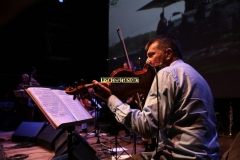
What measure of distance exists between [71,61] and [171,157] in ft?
35.6

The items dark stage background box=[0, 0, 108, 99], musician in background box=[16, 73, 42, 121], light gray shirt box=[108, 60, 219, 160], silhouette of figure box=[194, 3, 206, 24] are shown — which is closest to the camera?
light gray shirt box=[108, 60, 219, 160]

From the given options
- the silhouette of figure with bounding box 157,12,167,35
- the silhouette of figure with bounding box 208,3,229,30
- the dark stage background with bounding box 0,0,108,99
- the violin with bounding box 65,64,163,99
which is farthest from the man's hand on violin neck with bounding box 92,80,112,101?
the dark stage background with bounding box 0,0,108,99

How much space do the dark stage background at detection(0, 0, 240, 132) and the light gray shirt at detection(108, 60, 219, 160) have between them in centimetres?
490

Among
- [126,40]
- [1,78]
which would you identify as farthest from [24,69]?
[126,40]

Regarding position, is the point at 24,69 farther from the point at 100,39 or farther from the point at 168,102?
the point at 168,102

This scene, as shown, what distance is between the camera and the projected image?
231 inches

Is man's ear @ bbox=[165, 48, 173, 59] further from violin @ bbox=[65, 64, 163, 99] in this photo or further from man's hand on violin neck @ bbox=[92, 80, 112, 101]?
man's hand on violin neck @ bbox=[92, 80, 112, 101]

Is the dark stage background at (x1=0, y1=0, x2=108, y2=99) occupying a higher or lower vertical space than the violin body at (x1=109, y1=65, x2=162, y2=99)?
higher

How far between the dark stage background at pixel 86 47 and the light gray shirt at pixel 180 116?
490 centimetres

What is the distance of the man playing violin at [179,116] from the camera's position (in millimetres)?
1436

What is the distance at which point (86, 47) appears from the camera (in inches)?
439

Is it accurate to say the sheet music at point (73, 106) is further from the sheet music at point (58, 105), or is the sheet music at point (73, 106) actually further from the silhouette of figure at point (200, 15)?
the silhouette of figure at point (200, 15)

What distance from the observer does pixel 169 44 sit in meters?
1.71

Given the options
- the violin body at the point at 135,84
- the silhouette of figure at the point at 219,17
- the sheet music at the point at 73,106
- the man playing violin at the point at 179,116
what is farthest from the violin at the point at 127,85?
the silhouette of figure at the point at 219,17
